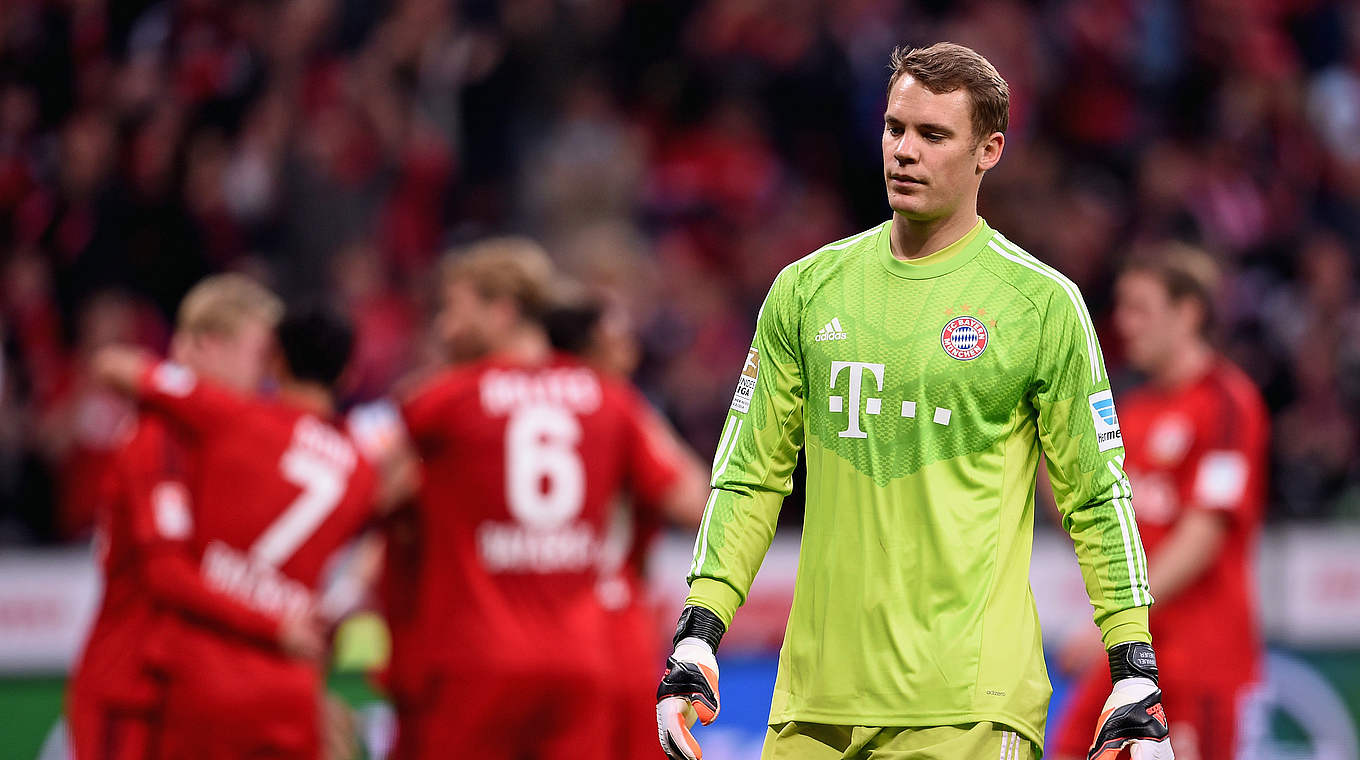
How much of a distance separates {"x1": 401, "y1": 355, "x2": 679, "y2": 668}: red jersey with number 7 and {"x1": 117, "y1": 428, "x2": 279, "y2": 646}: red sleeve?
714 mm

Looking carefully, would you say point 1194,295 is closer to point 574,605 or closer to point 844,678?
point 574,605

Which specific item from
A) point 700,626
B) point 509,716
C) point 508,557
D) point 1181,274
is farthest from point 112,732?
point 1181,274

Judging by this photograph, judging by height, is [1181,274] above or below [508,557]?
above

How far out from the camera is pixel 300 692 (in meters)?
6.72

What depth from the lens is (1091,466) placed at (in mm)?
3957

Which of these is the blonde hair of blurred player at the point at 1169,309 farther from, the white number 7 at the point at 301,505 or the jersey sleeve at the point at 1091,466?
the jersey sleeve at the point at 1091,466

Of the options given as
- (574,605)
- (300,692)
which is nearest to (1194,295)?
(574,605)

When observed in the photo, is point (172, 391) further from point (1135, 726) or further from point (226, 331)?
point (1135, 726)

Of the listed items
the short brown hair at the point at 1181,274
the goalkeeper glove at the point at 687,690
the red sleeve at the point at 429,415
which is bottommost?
the goalkeeper glove at the point at 687,690

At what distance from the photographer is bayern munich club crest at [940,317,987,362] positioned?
3.96m

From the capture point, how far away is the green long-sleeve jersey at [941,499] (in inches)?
155

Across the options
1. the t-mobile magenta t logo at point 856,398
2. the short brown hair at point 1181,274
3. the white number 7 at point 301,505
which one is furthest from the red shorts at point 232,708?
the short brown hair at point 1181,274

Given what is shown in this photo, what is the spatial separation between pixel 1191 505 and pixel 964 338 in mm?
3691

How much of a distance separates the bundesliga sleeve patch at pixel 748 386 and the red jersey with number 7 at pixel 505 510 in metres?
2.69
